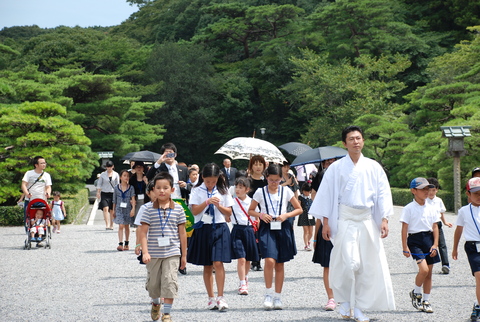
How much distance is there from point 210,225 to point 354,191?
1625 mm

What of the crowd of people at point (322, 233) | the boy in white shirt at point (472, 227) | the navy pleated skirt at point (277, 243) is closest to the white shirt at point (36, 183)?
the crowd of people at point (322, 233)

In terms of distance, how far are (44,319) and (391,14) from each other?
37.3 metres

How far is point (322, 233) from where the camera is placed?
5652 mm

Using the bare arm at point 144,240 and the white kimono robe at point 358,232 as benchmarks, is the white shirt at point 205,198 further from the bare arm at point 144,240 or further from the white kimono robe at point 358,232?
the white kimono robe at point 358,232

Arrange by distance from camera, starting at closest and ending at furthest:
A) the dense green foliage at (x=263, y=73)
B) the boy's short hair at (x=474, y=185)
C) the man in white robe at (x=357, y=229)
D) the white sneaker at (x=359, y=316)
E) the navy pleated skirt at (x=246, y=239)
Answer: the white sneaker at (x=359, y=316), the man in white robe at (x=357, y=229), the boy's short hair at (x=474, y=185), the navy pleated skirt at (x=246, y=239), the dense green foliage at (x=263, y=73)

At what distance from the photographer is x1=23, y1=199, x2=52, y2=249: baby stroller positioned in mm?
11391

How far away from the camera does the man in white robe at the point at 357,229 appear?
17.4 ft

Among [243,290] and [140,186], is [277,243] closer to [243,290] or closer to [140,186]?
[243,290]

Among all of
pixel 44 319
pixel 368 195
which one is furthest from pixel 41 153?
pixel 368 195

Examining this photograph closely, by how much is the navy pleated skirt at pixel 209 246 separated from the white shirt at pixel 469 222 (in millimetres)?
2250

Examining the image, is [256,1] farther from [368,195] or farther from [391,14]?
[368,195]

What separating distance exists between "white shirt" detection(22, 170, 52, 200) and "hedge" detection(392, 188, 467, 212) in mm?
13925

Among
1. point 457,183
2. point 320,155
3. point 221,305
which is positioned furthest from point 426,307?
point 457,183

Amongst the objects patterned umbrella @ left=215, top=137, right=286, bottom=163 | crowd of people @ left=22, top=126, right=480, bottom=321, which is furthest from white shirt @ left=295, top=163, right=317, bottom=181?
crowd of people @ left=22, top=126, right=480, bottom=321
